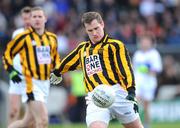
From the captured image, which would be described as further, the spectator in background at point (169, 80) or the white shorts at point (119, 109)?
the spectator in background at point (169, 80)

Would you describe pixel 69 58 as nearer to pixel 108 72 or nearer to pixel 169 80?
pixel 108 72

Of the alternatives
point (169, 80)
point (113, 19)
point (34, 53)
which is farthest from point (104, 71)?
point (113, 19)

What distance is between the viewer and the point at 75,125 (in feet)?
64.2

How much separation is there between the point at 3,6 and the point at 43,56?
1016 centimetres

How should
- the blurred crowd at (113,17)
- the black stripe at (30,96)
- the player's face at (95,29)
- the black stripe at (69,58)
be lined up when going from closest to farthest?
the player's face at (95,29)
the black stripe at (69,58)
the black stripe at (30,96)
the blurred crowd at (113,17)

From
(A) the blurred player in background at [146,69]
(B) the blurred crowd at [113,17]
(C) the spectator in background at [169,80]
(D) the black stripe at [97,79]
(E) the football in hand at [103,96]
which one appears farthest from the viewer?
(B) the blurred crowd at [113,17]

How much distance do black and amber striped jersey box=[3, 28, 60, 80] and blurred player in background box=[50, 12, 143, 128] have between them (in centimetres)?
219

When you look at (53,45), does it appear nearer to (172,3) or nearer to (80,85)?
(80,85)

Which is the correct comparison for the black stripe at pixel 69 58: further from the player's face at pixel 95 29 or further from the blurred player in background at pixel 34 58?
the blurred player in background at pixel 34 58

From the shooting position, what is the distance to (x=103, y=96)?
34.4 feet

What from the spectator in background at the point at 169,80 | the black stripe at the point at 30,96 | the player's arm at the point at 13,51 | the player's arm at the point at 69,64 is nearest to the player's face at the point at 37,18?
the player's arm at the point at 13,51

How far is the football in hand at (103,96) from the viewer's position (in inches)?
413

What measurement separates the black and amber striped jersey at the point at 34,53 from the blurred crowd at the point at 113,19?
8.22 m

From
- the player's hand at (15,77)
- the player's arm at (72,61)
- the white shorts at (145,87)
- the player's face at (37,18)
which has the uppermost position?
the player's face at (37,18)
